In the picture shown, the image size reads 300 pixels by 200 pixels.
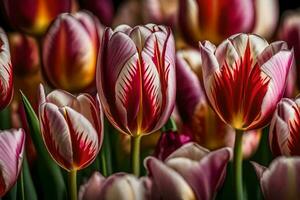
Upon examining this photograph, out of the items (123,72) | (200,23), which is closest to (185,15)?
(200,23)

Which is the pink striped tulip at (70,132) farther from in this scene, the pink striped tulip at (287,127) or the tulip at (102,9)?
the tulip at (102,9)

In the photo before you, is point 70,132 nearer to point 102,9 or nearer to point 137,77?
point 137,77

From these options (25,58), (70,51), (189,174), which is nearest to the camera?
(189,174)

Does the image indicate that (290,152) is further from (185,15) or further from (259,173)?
(185,15)

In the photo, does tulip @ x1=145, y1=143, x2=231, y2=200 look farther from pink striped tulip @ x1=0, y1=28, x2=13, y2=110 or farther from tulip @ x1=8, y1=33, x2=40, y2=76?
tulip @ x1=8, y1=33, x2=40, y2=76

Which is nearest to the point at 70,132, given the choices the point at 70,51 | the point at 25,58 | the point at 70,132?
the point at 70,132
